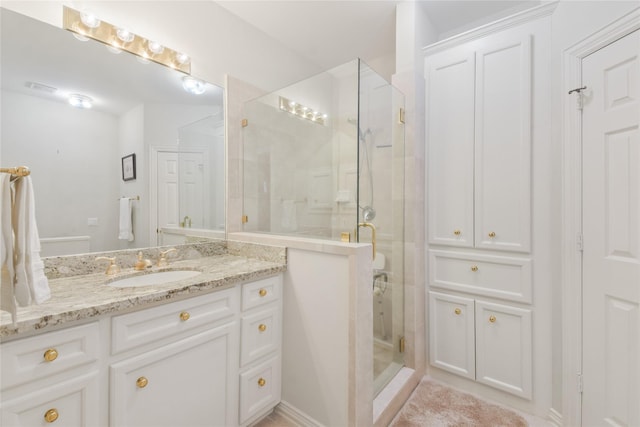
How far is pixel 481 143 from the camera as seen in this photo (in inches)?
72.8

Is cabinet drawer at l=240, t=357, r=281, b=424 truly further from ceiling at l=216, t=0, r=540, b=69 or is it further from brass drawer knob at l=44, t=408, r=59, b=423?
ceiling at l=216, t=0, r=540, b=69

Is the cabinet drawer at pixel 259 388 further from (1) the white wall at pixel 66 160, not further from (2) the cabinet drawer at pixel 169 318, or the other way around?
(1) the white wall at pixel 66 160

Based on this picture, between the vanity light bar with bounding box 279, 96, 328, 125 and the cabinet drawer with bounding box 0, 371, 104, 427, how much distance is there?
6.29 ft

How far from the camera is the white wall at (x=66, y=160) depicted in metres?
1.27

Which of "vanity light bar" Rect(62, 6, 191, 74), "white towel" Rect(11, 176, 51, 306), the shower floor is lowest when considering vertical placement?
the shower floor

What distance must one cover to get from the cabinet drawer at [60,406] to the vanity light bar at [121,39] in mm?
1587

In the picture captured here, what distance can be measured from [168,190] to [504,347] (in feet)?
7.70

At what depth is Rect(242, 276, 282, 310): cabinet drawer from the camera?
4.79 feet

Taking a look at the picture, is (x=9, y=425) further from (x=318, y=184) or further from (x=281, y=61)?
(x=281, y=61)

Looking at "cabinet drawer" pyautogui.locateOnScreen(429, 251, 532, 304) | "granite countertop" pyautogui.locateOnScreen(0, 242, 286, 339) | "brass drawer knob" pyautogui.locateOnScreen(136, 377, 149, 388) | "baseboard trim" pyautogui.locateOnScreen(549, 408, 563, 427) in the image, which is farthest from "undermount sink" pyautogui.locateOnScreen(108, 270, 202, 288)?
"baseboard trim" pyautogui.locateOnScreen(549, 408, 563, 427)

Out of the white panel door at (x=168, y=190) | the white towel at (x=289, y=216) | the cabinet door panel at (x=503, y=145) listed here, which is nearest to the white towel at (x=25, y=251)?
the white panel door at (x=168, y=190)

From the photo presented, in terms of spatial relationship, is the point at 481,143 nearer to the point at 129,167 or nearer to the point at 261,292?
the point at 261,292

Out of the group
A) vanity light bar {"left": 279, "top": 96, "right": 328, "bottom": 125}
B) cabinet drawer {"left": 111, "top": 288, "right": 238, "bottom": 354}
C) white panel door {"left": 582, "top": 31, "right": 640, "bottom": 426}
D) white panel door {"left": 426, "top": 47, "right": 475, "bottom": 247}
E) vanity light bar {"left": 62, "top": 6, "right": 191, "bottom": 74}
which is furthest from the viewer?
vanity light bar {"left": 279, "top": 96, "right": 328, "bottom": 125}

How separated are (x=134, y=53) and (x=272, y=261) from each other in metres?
1.42
